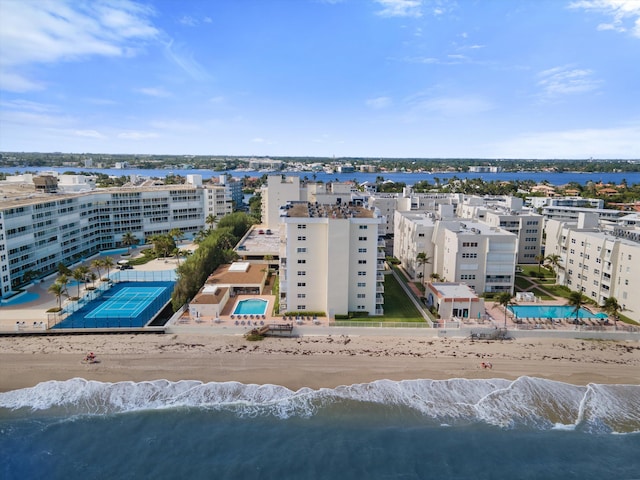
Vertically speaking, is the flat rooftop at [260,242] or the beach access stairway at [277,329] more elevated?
the flat rooftop at [260,242]

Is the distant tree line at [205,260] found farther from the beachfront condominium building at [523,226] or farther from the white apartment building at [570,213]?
the white apartment building at [570,213]

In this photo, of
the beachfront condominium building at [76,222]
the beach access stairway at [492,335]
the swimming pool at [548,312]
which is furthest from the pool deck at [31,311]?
the swimming pool at [548,312]

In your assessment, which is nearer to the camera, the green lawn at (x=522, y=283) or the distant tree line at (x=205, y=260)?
the distant tree line at (x=205, y=260)

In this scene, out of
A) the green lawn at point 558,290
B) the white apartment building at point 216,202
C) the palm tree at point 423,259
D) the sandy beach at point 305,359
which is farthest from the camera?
the white apartment building at point 216,202

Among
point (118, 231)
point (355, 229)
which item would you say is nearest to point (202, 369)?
point (355, 229)

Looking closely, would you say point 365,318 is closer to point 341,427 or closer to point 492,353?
point 492,353

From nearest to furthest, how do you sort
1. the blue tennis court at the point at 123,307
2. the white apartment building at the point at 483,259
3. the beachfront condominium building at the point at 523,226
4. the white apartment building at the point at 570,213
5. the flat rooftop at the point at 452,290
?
the blue tennis court at the point at 123,307 → the flat rooftop at the point at 452,290 → the white apartment building at the point at 483,259 → the beachfront condominium building at the point at 523,226 → the white apartment building at the point at 570,213
